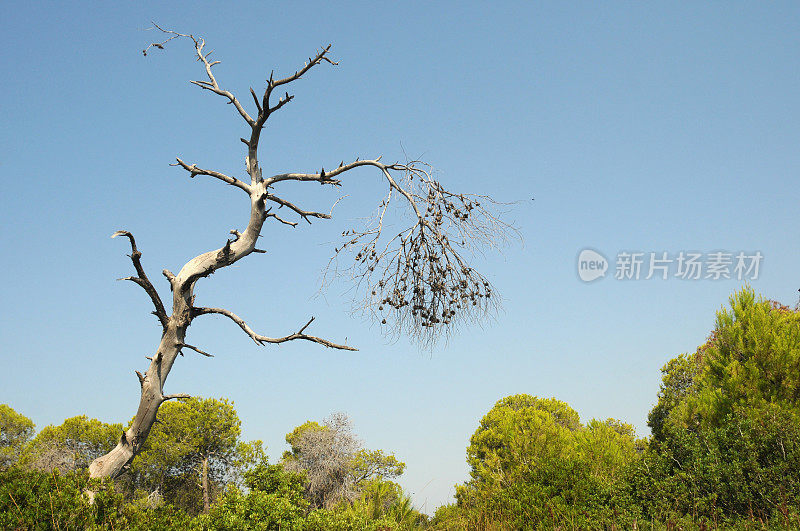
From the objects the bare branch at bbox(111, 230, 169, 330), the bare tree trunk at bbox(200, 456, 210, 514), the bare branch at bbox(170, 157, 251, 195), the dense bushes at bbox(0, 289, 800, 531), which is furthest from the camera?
the bare tree trunk at bbox(200, 456, 210, 514)

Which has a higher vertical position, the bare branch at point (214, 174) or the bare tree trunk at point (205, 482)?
the bare branch at point (214, 174)

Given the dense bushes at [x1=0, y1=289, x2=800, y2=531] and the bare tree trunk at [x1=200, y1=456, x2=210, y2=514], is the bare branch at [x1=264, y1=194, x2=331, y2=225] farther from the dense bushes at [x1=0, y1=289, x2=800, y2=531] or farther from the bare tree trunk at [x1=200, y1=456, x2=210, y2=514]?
the bare tree trunk at [x1=200, y1=456, x2=210, y2=514]

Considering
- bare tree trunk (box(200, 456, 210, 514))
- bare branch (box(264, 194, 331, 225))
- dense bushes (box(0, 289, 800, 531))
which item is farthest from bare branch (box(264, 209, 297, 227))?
bare tree trunk (box(200, 456, 210, 514))

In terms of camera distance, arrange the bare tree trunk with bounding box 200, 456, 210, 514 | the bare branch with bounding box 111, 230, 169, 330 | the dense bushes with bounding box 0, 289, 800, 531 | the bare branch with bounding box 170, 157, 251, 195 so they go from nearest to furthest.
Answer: the dense bushes with bounding box 0, 289, 800, 531, the bare branch with bounding box 111, 230, 169, 330, the bare branch with bounding box 170, 157, 251, 195, the bare tree trunk with bounding box 200, 456, 210, 514

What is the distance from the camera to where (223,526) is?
6863 mm

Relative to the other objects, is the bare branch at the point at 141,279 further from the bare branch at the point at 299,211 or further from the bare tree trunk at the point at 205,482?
the bare tree trunk at the point at 205,482

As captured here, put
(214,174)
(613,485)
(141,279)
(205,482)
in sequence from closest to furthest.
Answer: (141,279), (214,174), (613,485), (205,482)

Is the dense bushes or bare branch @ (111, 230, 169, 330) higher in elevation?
bare branch @ (111, 230, 169, 330)

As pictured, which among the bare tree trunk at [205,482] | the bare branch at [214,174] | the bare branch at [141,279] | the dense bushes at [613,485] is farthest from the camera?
the bare tree trunk at [205,482]

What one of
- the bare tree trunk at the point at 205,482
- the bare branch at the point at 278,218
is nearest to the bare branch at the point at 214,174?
the bare branch at the point at 278,218

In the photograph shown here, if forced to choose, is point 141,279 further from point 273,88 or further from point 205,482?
point 205,482

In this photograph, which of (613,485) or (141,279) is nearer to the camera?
(141,279)

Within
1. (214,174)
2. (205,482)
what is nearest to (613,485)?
(214,174)

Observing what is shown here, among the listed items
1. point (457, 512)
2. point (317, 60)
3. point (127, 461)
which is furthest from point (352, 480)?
point (317, 60)
